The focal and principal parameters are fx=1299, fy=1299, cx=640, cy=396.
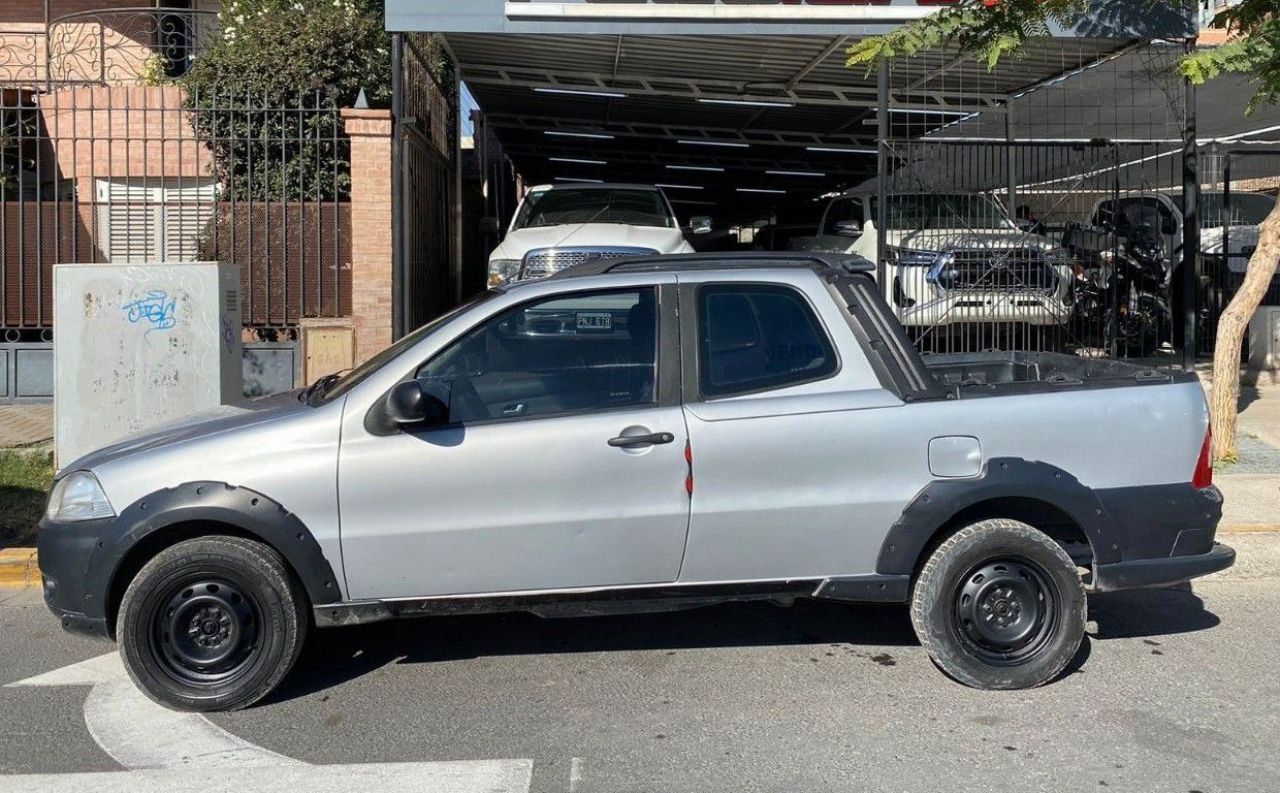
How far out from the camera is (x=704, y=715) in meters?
5.26

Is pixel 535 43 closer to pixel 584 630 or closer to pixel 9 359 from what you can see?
pixel 9 359

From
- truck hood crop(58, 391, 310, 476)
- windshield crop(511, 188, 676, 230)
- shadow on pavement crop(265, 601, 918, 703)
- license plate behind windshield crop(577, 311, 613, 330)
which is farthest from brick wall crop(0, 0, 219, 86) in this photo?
license plate behind windshield crop(577, 311, 613, 330)

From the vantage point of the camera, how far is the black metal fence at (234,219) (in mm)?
12312

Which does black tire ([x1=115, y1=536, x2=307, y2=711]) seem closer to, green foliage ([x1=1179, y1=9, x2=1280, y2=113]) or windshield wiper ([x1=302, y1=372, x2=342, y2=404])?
windshield wiper ([x1=302, y1=372, x2=342, y2=404])

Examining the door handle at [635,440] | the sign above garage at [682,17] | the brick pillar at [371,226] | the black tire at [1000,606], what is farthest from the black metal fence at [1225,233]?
the door handle at [635,440]

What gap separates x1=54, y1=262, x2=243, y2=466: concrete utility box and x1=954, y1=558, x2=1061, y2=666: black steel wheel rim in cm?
579

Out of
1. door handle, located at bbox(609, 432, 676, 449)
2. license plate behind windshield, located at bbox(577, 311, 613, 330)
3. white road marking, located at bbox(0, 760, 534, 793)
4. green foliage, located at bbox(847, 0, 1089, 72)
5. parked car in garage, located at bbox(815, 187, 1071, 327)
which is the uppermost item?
green foliage, located at bbox(847, 0, 1089, 72)

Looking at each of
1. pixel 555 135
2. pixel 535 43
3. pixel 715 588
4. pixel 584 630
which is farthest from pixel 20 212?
pixel 555 135

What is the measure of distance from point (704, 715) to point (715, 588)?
515mm

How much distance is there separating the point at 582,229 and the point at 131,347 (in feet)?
15.7

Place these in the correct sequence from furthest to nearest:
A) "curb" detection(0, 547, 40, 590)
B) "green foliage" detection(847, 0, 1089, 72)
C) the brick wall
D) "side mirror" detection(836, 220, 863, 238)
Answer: the brick wall
"side mirror" detection(836, 220, 863, 238)
"green foliage" detection(847, 0, 1089, 72)
"curb" detection(0, 547, 40, 590)

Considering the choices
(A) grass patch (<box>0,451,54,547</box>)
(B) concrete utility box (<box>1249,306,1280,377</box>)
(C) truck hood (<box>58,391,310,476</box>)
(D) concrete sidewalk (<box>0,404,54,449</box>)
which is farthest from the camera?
(B) concrete utility box (<box>1249,306,1280,377</box>)

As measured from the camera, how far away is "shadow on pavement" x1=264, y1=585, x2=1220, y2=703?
239 inches

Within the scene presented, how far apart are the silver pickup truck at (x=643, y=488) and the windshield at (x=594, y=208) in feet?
26.3
